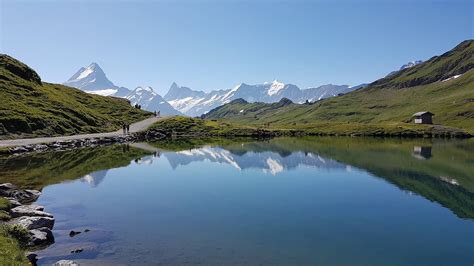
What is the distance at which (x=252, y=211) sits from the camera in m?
41.1

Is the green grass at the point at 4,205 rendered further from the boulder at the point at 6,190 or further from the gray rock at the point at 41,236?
the gray rock at the point at 41,236

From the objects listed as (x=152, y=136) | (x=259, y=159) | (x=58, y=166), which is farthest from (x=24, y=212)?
(x=152, y=136)

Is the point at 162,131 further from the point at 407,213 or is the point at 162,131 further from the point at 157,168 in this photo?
the point at 407,213

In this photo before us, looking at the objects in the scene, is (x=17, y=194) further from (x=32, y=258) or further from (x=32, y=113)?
(x=32, y=113)

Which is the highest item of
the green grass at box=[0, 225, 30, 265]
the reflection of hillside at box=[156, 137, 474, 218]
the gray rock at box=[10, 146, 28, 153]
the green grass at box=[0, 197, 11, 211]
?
the gray rock at box=[10, 146, 28, 153]

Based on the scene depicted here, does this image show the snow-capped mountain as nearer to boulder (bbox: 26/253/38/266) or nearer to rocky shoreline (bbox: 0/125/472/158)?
rocky shoreline (bbox: 0/125/472/158)

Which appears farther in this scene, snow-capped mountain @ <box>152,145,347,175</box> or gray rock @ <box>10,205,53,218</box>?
snow-capped mountain @ <box>152,145,347,175</box>

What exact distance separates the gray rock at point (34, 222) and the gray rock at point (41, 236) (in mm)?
1017

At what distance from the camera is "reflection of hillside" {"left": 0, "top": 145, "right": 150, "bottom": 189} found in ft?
183

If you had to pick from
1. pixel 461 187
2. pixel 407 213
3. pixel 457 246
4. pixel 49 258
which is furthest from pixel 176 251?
pixel 461 187

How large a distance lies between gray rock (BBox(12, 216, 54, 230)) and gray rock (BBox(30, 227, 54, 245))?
102 cm

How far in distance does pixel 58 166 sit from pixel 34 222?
137ft

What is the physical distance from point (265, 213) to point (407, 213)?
15.6m

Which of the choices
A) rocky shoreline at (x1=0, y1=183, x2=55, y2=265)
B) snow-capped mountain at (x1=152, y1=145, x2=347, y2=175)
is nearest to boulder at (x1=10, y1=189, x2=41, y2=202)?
rocky shoreline at (x1=0, y1=183, x2=55, y2=265)
